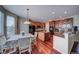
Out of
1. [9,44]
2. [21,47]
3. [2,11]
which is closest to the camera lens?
[2,11]

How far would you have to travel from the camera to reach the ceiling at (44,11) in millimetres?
1866

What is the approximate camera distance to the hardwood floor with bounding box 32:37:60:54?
79.9 inches

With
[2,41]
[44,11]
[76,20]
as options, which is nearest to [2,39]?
[2,41]

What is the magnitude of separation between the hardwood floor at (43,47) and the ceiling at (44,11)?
587 mm

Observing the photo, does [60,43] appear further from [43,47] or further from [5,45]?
[5,45]

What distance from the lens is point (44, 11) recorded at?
6.64 feet

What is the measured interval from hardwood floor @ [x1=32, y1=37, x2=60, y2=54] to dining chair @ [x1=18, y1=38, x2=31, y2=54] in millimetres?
126

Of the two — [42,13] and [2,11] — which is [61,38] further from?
[2,11]

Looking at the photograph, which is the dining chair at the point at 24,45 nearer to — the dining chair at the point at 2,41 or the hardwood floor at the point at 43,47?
the hardwood floor at the point at 43,47

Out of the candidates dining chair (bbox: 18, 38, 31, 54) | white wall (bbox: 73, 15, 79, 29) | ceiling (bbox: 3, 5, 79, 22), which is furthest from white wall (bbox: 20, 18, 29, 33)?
white wall (bbox: 73, 15, 79, 29)

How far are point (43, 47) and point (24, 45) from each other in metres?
0.48
